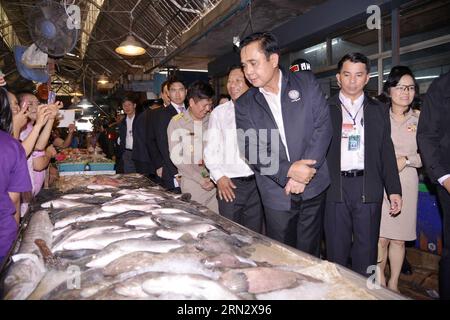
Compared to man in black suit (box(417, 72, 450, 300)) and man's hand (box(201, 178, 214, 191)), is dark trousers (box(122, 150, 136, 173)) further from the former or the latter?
man in black suit (box(417, 72, 450, 300))

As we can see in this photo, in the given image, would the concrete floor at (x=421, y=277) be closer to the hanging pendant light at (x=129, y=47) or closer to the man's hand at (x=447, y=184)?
the man's hand at (x=447, y=184)

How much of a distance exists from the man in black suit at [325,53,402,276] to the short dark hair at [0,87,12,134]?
8.16 ft

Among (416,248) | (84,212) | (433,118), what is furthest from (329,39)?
(84,212)

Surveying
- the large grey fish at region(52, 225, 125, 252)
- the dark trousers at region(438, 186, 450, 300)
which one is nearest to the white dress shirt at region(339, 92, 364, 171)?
the dark trousers at region(438, 186, 450, 300)

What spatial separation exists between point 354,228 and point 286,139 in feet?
3.35

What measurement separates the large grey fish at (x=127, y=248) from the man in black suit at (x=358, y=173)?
1729mm

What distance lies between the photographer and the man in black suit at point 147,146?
5.88 metres

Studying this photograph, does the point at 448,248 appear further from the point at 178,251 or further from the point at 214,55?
the point at 214,55

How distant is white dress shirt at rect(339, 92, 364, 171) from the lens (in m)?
3.10

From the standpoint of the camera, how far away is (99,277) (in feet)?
5.02

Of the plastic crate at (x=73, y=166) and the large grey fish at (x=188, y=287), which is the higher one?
the plastic crate at (x=73, y=166)

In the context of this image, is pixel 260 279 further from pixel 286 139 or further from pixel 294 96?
pixel 294 96

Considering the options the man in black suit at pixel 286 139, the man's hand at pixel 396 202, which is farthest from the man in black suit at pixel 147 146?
the man's hand at pixel 396 202

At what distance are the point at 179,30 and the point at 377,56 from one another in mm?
6153
